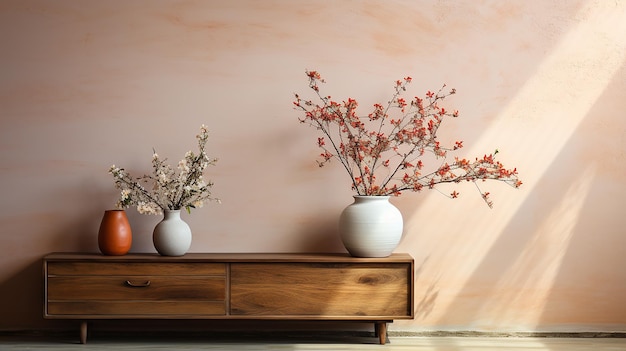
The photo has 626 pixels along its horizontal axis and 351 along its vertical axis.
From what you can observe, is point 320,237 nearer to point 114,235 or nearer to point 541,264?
point 114,235

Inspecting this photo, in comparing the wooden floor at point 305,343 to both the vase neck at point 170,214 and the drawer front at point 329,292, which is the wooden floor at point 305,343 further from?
the vase neck at point 170,214

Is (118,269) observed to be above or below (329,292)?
above

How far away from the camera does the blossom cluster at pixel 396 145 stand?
382cm

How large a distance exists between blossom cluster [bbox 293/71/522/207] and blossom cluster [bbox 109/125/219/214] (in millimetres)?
636

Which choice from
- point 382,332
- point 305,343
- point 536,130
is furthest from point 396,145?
point 305,343

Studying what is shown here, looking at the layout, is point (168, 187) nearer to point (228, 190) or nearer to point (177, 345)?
point (228, 190)

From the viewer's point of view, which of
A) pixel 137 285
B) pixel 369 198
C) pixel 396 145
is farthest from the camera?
pixel 396 145

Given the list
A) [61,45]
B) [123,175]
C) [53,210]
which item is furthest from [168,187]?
[61,45]

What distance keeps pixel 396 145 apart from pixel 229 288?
117 centimetres

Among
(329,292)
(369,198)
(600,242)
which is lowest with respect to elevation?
(329,292)

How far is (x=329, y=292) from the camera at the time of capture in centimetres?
355

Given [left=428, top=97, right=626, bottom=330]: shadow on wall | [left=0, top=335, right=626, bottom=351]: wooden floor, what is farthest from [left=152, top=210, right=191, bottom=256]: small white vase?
[left=428, top=97, right=626, bottom=330]: shadow on wall

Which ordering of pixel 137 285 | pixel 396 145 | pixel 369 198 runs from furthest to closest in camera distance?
pixel 396 145 < pixel 369 198 < pixel 137 285

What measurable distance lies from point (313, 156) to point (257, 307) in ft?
2.93
